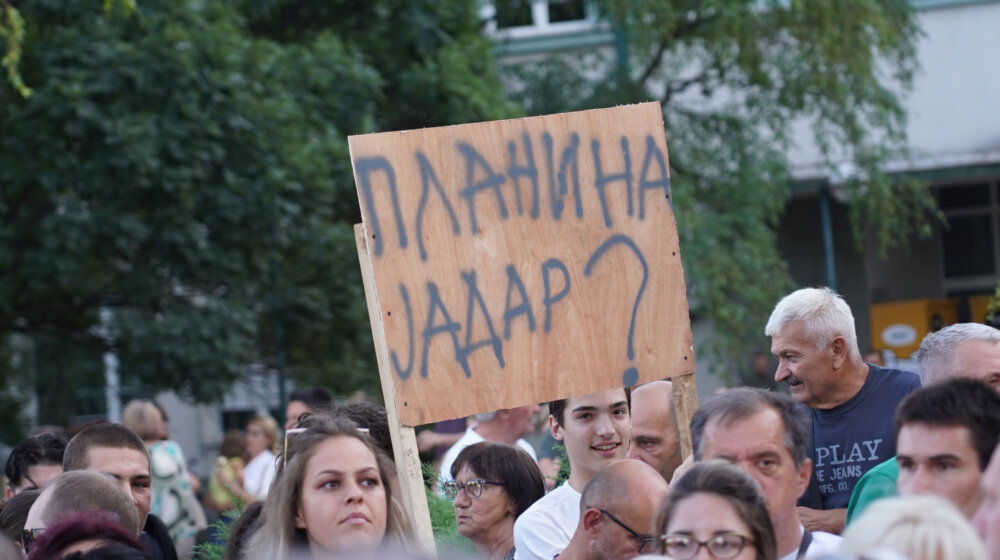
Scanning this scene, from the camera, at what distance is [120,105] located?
11.5m

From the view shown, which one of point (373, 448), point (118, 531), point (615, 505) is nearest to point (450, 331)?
point (373, 448)

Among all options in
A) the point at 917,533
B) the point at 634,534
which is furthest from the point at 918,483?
the point at 634,534

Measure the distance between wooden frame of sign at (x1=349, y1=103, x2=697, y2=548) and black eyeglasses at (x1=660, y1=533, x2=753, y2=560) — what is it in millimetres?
1241

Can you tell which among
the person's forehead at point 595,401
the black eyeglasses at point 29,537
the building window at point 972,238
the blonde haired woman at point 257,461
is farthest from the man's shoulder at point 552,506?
the building window at point 972,238

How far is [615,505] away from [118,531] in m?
1.36

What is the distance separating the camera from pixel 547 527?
4691mm

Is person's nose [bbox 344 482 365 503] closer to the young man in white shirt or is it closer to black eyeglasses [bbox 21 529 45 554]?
the young man in white shirt

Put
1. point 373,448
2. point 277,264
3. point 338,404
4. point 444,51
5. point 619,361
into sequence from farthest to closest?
1. point 444,51
2. point 277,264
3. point 338,404
4. point 619,361
5. point 373,448

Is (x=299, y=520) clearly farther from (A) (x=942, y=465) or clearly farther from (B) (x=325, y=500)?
(A) (x=942, y=465)

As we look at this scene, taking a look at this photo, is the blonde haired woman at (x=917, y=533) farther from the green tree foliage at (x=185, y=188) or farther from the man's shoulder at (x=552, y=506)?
the green tree foliage at (x=185, y=188)

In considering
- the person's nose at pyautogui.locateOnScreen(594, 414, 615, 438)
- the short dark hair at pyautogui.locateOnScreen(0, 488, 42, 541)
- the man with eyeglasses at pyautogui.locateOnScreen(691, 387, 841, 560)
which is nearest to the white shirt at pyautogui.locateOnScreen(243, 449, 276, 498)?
the short dark hair at pyautogui.locateOnScreen(0, 488, 42, 541)

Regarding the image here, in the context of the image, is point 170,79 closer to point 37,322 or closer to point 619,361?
point 37,322

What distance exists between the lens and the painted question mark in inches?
184

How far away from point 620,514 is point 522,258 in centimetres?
105
